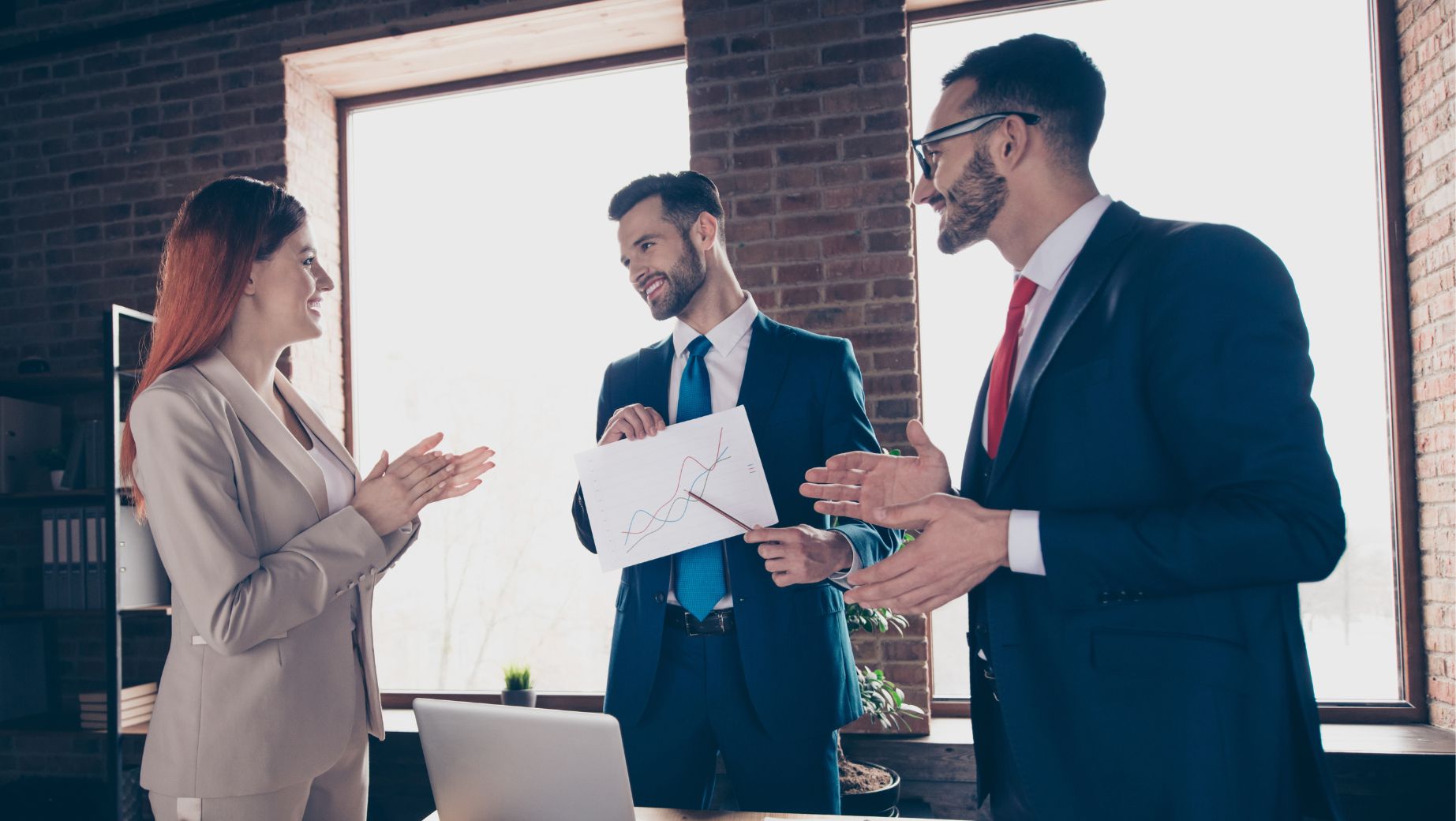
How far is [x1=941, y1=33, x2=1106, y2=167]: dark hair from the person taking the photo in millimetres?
1403

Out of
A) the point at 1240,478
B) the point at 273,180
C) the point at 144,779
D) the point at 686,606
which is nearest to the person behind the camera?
the point at 1240,478

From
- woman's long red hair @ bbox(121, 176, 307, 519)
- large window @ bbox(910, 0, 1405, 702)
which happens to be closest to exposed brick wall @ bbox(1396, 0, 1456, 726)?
large window @ bbox(910, 0, 1405, 702)

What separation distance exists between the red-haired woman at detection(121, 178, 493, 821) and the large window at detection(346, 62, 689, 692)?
185 cm

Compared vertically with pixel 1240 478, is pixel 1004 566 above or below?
below

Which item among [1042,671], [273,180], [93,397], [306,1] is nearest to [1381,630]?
[1042,671]

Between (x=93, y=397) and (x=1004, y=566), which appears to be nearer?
(x=1004, y=566)

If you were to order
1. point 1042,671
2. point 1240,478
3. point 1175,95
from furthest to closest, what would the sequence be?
point 1175,95
point 1042,671
point 1240,478

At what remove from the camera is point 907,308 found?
3.04 meters

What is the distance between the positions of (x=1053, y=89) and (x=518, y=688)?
7.82 feet

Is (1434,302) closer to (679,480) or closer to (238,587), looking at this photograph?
(679,480)

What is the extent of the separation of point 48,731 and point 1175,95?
472cm

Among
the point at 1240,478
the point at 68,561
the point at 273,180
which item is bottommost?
the point at 68,561

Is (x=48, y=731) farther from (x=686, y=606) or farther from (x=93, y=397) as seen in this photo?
(x=686, y=606)

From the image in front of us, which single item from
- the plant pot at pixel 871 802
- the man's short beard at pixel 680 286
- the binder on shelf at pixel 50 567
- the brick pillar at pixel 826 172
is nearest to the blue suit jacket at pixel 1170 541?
the man's short beard at pixel 680 286
